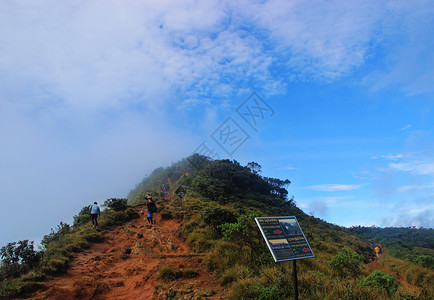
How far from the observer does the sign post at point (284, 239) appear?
4699mm

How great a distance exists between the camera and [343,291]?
5148 mm

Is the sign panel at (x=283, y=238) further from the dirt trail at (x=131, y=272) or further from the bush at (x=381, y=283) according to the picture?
the dirt trail at (x=131, y=272)

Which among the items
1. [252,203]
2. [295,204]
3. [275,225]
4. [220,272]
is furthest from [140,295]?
[295,204]

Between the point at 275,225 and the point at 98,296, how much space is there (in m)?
5.57

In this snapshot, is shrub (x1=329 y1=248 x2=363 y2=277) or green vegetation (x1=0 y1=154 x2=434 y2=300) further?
shrub (x1=329 y1=248 x2=363 y2=277)

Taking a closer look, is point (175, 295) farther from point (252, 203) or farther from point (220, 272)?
point (252, 203)

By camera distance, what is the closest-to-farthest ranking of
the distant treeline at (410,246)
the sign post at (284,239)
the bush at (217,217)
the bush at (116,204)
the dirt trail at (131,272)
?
the sign post at (284,239) → the dirt trail at (131,272) → the bush at (217,217) → the distant treeline at (410,246) → the bush at (116,204)

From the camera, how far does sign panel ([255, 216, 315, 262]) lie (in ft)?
15.5

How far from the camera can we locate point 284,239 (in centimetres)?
498

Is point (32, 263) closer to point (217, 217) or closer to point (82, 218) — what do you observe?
point (217, 217)

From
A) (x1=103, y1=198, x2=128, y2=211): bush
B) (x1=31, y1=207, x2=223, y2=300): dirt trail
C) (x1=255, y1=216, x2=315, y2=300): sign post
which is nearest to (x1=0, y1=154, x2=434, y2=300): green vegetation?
(x1=31, y1=207, x2=223, y2=300): dirt trail

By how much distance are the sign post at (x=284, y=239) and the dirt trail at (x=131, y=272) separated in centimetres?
219

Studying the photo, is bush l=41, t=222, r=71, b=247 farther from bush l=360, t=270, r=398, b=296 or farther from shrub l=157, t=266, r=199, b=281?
bush l=360, t=270, r=398, b=296

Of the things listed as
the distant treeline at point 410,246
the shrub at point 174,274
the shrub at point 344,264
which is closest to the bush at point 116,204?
the shrub at point 174,274
